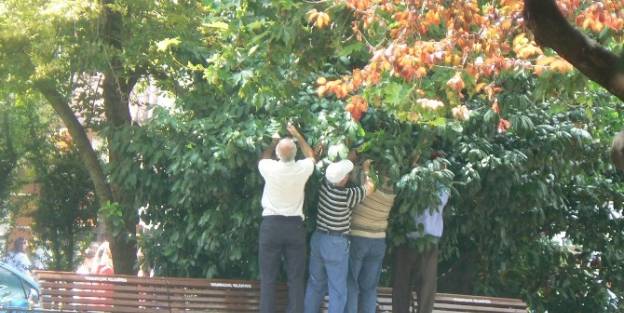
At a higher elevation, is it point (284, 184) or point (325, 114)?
point (325, 114)

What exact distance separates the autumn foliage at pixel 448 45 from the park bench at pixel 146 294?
3.11m

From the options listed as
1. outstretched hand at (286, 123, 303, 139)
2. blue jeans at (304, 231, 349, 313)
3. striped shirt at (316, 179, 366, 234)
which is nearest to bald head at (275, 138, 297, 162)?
outstretched hand at (286, 123, 303, 139)

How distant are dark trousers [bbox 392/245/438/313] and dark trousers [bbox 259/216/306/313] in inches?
47.5

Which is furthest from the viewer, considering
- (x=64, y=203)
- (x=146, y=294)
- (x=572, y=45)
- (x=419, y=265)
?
(x=64, y=203)

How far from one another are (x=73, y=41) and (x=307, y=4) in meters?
3.74

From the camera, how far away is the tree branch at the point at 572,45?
6.28m

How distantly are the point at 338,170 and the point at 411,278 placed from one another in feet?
6.22

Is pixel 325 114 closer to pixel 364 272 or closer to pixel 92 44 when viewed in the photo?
pixel 364 272

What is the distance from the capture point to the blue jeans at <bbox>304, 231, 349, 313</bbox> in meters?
10.5

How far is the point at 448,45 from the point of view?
8.31m

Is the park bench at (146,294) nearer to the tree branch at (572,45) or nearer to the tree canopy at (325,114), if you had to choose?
the tree canopy at (325,114)

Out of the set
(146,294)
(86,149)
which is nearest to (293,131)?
(146,294)

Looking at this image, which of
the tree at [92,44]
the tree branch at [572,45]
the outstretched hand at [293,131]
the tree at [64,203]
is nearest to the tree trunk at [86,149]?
the tree at [92,44]

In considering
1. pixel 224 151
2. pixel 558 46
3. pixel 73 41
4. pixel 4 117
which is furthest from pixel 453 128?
pixel 4 117
